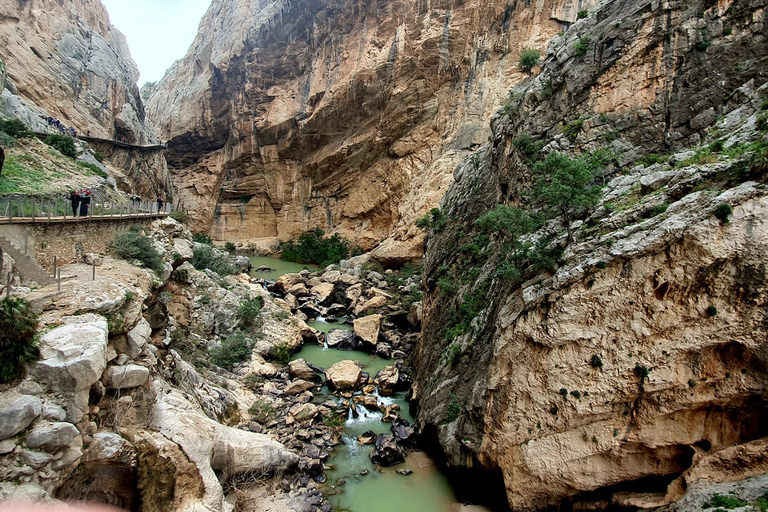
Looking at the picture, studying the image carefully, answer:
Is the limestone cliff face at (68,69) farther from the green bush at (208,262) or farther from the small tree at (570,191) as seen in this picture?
the small tree at (570,191)

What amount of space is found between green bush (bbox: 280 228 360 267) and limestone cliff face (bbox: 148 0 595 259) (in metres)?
1.67

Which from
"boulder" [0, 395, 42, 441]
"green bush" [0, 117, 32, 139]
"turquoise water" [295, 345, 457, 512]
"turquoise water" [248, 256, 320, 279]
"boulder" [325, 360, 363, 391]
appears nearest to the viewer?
"boulder" [0, 395, 42, 441]

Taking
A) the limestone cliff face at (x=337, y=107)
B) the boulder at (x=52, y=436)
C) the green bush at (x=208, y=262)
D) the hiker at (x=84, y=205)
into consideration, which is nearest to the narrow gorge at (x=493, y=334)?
the boulder at (x=52, y=436)

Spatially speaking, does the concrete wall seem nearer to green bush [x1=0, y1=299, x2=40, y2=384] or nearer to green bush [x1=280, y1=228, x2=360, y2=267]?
green bush [x1=0, y1=299, x2=40, y2=384]

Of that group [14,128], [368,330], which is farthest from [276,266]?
[14,128]

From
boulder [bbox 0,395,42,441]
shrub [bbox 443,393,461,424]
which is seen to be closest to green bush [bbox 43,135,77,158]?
boulder [bbox 0,395,42,441]

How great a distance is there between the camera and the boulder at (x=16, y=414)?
6.07 m

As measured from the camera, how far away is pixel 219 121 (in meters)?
51.8

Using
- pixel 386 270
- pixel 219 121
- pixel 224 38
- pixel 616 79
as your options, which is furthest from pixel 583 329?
pixel 224 38

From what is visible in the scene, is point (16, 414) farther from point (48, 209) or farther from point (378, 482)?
point (378, 482)

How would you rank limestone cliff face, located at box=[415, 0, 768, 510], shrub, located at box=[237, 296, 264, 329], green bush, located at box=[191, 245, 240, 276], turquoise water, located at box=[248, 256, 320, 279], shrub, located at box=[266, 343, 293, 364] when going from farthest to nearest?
turquoise water, located at box=[248, 256, 320, 279] < green bush, located at box=[191, 245, 240, 276] < shrub, located at box=[237, 296, 264, 329] < shrub, located at box=[266, 343, 293, 364] < limestone cliff face, located at box=[415, 0, 768, 510]

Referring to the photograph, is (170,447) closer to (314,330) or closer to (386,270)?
(314,330)

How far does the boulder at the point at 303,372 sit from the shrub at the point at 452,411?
24.0 feet

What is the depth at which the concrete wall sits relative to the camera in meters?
10.7
